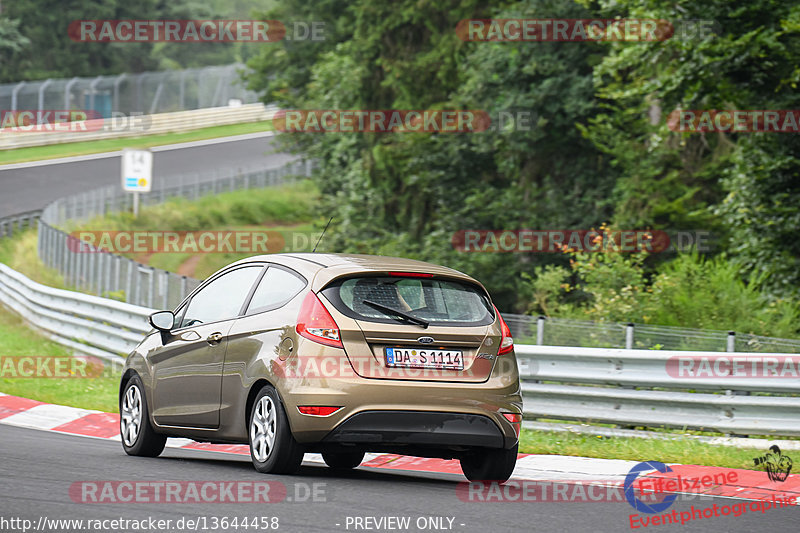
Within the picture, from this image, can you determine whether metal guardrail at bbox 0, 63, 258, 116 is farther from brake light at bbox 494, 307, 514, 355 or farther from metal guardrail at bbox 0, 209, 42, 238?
brake light at bbox 494, 307, 514, 355

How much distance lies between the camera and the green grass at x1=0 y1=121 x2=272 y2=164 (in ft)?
168

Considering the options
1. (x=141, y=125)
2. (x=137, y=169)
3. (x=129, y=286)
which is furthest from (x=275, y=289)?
(x=141, y=125)

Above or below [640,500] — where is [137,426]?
below

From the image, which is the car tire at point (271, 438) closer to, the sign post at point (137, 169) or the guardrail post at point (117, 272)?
the guardrail post at point (117, 272)

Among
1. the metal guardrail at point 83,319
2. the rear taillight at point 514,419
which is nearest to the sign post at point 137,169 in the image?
the metal guardrail at point 83,319

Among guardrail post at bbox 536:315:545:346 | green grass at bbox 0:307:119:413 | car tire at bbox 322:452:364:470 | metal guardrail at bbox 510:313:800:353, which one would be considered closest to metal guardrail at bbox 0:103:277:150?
green grass at bbox 0:307:119:413

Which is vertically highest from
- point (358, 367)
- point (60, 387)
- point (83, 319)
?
point (358, 367)

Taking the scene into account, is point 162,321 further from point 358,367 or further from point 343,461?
point 358,367

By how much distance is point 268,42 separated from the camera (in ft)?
142

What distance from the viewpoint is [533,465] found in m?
9.55

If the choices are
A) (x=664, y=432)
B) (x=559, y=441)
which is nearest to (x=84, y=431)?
(x=559, y=441)

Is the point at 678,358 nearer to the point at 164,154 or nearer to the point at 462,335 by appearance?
the point at 462,335

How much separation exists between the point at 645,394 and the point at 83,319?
9.96 m

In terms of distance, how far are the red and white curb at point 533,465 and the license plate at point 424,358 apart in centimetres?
137
